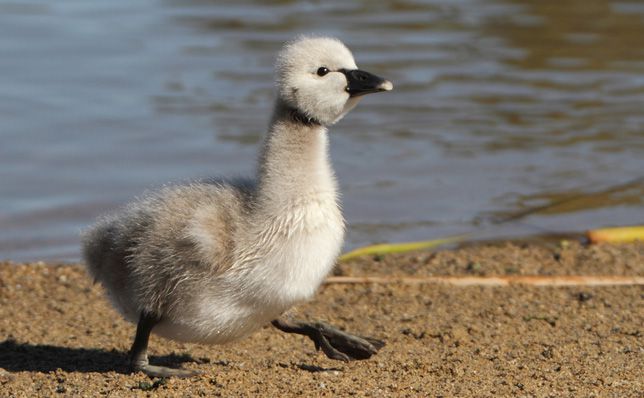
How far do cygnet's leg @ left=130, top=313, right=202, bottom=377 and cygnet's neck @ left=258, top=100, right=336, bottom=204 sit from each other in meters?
0.88

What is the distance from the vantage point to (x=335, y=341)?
20.7 feet

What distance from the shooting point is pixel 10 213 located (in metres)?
9.97

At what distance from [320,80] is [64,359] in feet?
6.95

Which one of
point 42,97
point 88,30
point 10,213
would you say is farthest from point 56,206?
point 88,30

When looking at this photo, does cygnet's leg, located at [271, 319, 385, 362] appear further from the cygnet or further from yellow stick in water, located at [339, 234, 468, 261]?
yellow stick in water, located at [339, 234, 468, 261]

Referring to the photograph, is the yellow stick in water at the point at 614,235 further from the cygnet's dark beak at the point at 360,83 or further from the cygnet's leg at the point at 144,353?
the cygnet's leg at the point at 144,353

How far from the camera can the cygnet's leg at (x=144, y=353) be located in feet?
19.8

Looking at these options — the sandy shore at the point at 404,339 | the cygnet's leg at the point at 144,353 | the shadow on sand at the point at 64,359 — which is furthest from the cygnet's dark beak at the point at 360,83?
the shadow on sand at the point at 64,359

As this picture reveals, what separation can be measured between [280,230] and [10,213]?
4786mm

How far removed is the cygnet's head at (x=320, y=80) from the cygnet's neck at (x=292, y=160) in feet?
0.22

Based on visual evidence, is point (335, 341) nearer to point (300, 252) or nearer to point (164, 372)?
point (300, 252)

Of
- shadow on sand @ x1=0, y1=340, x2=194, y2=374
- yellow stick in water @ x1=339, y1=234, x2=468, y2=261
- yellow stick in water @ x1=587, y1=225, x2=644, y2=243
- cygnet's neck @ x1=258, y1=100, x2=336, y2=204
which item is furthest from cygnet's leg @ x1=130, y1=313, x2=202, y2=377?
yellow stick in water @ x1=587, y1=225, x2=644, y2=243

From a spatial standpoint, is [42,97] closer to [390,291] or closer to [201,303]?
[390,291]

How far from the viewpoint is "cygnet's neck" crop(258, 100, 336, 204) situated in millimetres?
5910
